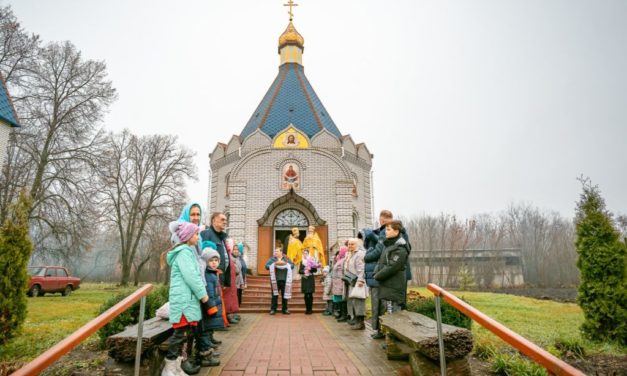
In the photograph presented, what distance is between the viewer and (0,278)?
253 inches

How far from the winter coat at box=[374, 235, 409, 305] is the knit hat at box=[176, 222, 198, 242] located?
105 inches

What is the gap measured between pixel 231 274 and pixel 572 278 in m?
34.3

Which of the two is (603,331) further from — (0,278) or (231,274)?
(0,278)

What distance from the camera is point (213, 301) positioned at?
4465mm

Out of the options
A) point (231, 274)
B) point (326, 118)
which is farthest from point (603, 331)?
point (326, 118)

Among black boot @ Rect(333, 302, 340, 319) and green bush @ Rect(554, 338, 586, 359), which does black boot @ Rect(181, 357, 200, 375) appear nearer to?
black boot @ Rect(333, 302, 340, 319)

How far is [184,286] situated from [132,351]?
2.44 ft

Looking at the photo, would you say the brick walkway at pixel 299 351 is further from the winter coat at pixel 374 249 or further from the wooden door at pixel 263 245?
the wooden door at pixel 263 245

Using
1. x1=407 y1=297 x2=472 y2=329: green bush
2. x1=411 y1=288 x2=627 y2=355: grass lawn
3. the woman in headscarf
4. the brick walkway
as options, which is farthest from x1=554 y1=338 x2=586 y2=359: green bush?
the woman in headscarf

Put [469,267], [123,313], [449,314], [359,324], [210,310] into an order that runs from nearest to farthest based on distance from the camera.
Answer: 1. [210,310]
2. [449,314]
3. [123,313]
4. [359,324]
5. [469,267]

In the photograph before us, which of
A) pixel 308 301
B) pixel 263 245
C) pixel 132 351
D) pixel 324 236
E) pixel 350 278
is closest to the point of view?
pixel 132 351

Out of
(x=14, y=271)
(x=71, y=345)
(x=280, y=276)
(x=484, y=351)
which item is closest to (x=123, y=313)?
(x=14, y=271)

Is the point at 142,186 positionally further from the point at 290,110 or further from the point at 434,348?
the point at 434,348

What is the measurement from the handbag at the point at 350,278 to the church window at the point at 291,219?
8.06 meters
